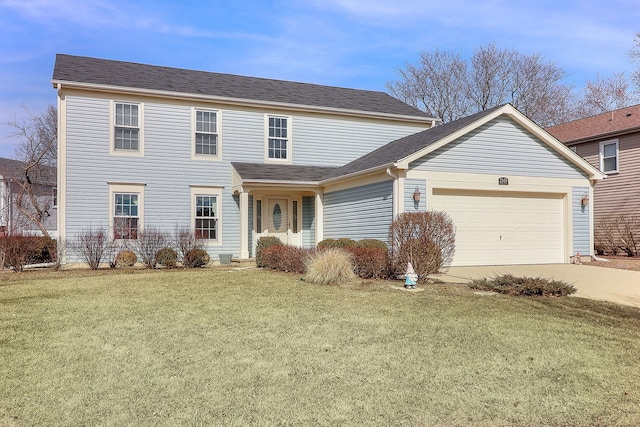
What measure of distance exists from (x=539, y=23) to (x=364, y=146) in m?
7.92

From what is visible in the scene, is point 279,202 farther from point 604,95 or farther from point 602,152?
point 604,95

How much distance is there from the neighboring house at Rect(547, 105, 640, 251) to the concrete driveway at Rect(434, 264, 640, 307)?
7022mm

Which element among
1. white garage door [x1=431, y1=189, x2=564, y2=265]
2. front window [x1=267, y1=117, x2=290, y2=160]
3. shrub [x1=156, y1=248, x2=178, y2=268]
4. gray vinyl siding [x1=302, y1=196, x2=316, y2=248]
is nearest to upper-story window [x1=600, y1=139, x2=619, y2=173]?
white garage door [x1=431, y1=189, x2=564, y2=265]

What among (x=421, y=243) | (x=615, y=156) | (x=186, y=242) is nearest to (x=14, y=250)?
(x=186, y=242)

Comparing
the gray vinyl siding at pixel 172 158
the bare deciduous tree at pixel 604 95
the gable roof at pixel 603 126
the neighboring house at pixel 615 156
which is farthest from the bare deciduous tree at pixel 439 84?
the gray vinyl siding at pixel 172 158

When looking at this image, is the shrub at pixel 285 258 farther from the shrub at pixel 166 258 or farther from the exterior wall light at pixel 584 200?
the exterior wall light at pixel 584 200

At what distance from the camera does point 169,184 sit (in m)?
15.9

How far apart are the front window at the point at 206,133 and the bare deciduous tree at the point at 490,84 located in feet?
79.3

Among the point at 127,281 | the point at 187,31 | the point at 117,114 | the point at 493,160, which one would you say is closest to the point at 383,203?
the point at 493,160

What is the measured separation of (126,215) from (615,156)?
19589 mm

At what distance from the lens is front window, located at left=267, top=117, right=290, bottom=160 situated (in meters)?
17.4

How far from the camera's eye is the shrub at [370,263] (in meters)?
10.7

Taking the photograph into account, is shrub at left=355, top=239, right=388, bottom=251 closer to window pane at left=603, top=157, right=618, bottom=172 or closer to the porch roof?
the porch roof

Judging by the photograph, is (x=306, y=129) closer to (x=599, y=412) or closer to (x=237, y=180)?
(x=237, y=180)
